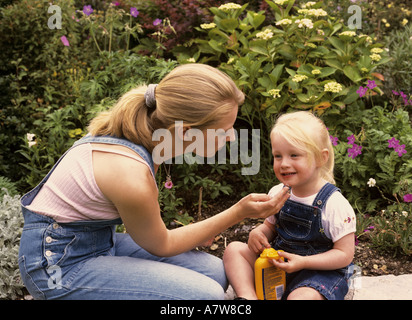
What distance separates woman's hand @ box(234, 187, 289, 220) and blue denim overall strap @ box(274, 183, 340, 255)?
0.17m

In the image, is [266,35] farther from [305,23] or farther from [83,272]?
[83,272]

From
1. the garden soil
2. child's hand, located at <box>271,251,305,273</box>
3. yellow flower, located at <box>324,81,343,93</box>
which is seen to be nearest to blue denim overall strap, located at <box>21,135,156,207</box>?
child's hand, located at <box>271,251,305,273</box>

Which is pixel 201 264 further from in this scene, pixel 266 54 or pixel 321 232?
pixel 266 54

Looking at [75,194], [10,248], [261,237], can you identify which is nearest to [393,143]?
[261,237]

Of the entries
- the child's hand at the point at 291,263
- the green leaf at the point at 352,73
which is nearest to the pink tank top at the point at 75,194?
the child's hand at the point at 291,263

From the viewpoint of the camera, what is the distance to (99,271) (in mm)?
2105

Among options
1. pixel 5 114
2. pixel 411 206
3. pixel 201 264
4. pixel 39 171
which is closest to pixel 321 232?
pixel 201 264

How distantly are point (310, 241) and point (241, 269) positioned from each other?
36cm

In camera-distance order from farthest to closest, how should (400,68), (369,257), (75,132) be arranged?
(400,68)
(75,132)
(369,257)

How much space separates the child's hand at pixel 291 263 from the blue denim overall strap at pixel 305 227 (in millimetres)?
133

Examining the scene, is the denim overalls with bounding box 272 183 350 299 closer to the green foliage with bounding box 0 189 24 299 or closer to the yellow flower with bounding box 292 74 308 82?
the yellow flower with bounding box 292 74 308 82

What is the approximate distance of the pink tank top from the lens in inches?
81.2

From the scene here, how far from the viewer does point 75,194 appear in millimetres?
2086

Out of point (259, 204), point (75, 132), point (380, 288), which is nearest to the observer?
point (259, 204)
